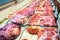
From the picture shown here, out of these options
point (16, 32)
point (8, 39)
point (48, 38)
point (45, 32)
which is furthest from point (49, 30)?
point (8, 39)

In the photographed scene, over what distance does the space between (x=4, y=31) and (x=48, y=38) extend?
25.3 inches

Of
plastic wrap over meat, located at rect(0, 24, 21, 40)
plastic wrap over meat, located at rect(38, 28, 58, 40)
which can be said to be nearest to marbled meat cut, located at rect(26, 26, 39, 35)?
plastic wrap over meat, located at rect(38, 28, 58, 40)

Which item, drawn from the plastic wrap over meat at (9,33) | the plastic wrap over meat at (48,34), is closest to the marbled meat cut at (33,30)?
the plastic wrap over meat at (48,34)

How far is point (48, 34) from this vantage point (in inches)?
71.8

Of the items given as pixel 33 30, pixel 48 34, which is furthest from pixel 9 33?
pixel 48 34

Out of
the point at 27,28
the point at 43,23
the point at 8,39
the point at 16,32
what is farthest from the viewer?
the point at 43,23

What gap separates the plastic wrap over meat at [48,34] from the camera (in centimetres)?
173

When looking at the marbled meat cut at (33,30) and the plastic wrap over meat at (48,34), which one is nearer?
the plastic wrap over meat at (48,34)

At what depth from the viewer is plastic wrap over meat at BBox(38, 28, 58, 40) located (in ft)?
5.68

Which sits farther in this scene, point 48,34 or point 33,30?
point 33,30

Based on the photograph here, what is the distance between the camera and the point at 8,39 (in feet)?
5.57

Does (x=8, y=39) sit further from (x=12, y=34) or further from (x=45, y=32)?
(x=45, y=32)

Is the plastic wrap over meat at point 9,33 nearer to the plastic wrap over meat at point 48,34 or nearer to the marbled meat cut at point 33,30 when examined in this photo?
the marbled meat cut at point 33,30

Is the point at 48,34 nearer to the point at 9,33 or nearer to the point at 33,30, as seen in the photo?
the point at 33,30
